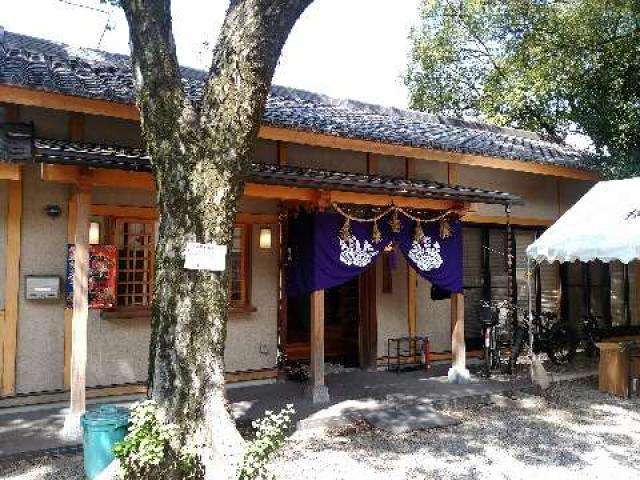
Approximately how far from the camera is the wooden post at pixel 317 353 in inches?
297

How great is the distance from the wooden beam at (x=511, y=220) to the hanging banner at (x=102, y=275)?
6321mm

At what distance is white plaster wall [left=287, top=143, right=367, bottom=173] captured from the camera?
9.09m

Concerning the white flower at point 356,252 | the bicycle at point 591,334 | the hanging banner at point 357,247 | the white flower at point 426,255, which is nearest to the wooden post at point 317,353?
the hanging banner at point 357,247

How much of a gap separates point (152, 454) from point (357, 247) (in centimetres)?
453

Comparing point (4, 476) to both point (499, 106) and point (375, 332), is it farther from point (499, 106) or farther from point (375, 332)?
point (499, 106)

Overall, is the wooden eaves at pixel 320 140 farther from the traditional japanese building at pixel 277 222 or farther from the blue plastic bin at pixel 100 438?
the blue plastic bin at pixel 100 438

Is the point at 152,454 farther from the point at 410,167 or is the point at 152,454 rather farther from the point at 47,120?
the point at 410,167

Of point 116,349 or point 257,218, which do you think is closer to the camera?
point 116,349

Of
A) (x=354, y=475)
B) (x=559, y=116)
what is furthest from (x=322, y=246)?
(x=559, y=116)

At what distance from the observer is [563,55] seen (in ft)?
42.0

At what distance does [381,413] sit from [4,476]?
4.23m

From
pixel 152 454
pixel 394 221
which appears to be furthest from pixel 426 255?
pixel 152 454

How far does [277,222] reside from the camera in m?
8.86

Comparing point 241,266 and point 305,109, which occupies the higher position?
point 305,109
